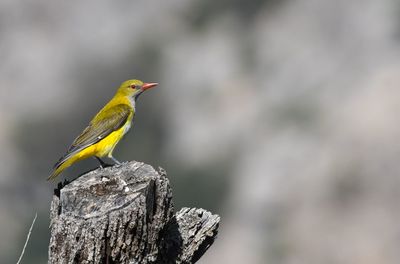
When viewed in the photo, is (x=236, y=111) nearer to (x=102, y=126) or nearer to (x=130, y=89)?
(x=130, y=89)

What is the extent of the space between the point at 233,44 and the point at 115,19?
4343mm

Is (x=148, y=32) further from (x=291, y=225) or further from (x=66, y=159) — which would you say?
(x=66, y=159)

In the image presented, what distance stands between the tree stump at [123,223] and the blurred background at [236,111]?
15349mm

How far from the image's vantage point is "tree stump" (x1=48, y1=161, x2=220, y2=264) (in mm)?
5148

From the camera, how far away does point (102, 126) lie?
8.66m

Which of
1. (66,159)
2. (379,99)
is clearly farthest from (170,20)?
(66,159)

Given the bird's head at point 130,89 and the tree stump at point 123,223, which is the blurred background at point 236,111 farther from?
the tree stump at point 123,223

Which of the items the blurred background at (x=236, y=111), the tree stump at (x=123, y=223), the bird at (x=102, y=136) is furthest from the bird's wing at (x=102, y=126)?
the blurred background at (x=236, y=111)

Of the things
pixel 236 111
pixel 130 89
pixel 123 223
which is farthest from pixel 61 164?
pixel 236 111

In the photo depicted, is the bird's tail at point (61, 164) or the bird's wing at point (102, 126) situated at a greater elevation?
the bird's wing at point (102, 126)

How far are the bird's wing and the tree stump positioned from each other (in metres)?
2.38

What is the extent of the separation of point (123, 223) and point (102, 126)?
357 centimetres

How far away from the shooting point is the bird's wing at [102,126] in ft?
27.5

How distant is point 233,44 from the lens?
34719mm
